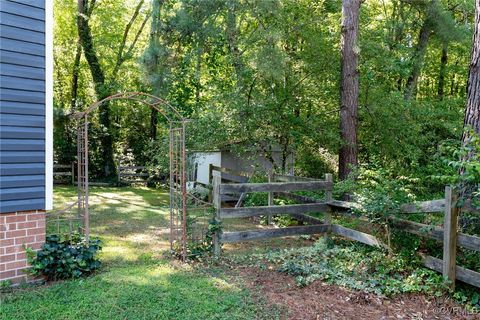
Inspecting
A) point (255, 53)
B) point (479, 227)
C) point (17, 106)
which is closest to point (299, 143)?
point (255, 53)

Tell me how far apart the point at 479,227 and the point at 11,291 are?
523 cm

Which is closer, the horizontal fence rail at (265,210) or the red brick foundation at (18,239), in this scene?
the red brick foundation at (18,239)

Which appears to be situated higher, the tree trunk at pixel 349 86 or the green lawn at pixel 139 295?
the tree trunk at pixel 349 86

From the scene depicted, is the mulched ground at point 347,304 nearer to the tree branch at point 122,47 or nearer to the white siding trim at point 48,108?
the white siding trim at point 48,108

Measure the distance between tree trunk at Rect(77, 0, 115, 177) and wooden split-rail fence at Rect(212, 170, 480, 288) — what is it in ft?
33.7

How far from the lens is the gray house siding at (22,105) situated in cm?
406

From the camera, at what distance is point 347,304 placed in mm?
3883

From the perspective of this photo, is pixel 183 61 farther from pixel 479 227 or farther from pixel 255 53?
pixel 479 227

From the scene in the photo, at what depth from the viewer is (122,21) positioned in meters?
18.1

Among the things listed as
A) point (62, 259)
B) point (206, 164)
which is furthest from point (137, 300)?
point (206, 164)

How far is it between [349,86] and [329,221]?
11.7 ft

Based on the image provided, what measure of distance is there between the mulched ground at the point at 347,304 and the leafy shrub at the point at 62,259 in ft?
6.63

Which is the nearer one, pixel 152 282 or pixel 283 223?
pixel 152 282

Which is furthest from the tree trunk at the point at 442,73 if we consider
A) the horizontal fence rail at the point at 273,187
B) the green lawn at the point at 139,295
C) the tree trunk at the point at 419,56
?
the green lawn at the point at 139,295
